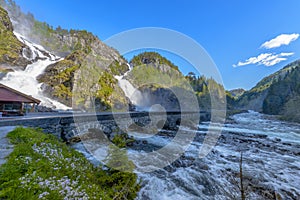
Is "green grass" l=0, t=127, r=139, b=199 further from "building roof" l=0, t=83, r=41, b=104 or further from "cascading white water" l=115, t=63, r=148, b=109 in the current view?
"cascading white water" l=115, t=63, r=148, b=109

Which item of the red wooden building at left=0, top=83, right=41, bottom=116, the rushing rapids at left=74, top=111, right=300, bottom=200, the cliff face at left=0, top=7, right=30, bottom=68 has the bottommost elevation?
the rushing rapids at left=74, top=111, right=300, bottom=200

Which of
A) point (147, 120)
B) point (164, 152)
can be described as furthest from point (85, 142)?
point (147, 120)

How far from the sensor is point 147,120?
76.5 ft

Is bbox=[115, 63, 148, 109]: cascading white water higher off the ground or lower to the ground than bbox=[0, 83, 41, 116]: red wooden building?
higher

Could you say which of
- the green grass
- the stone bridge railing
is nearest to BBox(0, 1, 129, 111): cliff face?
the stone bridge railing

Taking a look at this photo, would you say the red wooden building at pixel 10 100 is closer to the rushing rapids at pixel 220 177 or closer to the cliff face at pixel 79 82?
the rushing rapids at pixel 220 177

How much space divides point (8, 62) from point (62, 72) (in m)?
13.2

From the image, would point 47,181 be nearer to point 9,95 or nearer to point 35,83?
point 9,95

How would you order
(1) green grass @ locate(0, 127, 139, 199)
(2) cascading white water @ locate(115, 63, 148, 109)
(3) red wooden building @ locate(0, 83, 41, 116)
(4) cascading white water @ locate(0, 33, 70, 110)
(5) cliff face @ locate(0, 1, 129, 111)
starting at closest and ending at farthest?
(1) green grass @ locate(0, 127, 139, 199), (3) red wooden building @ locate(0, 83, 41, 116), (4) cascading white water @ locate(0, 33, 70, 110), (5) cliff face @ locate(0, 1, 129, 111), (2) cascading white water @ locate(115, 63, 148, 109)

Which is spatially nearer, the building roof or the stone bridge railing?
the stone bridge railing

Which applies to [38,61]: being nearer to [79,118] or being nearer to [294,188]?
[79,118]

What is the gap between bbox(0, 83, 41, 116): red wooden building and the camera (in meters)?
12.3

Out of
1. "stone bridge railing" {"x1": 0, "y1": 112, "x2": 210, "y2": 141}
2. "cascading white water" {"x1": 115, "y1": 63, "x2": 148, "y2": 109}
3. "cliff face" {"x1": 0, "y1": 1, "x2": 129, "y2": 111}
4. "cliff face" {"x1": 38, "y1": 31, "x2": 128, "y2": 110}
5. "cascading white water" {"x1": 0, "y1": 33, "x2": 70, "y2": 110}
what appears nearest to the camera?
"stone bridge railing" {"x1": 0, "y1": 112, "x2": 210, "y2": 141}

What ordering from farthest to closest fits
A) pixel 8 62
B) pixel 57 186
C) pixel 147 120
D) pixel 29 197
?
pixel 8 62 → pixel 147 120 → pixel 57 186 → pixel 29 197
